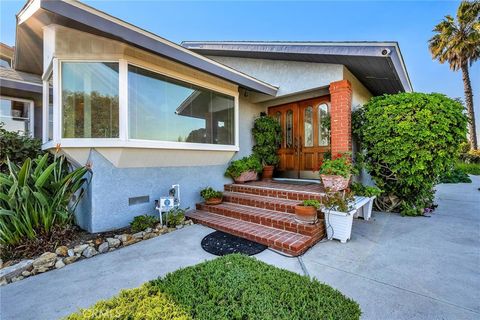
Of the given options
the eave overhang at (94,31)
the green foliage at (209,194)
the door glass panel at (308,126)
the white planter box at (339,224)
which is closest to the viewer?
the eave overhang at (94,31)

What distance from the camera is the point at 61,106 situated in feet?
15.4

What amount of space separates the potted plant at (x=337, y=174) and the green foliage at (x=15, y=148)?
24.2 ft

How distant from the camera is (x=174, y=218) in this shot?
534 centimetres

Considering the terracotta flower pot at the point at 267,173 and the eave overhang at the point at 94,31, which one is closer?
the eave overhang at the point at 94,31

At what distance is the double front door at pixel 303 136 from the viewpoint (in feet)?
24.2

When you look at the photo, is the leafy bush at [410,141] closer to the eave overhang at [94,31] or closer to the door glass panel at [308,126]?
the door glass panel at [308,126]

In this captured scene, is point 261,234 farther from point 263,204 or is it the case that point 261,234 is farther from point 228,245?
point 263,204

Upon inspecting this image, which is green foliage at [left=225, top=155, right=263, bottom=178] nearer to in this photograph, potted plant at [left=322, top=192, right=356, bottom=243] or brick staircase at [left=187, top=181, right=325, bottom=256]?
brick staircase at [left=187, top=181, right=325, bottom=256]

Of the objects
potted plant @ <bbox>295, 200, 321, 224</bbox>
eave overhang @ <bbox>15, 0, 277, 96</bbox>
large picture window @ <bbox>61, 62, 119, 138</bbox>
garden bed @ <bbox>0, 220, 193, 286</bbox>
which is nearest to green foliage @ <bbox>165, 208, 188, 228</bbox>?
garden bed @ <bbox>0, 220, 193, 286</bbox>

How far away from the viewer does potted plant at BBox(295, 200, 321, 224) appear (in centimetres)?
444

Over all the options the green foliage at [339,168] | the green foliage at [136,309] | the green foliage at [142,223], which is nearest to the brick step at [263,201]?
the green foliage at [339,168]

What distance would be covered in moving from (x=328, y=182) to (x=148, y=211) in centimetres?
443

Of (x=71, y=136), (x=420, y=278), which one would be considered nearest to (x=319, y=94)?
(x=420, y=278)

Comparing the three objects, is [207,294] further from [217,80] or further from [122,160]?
[217,80]
